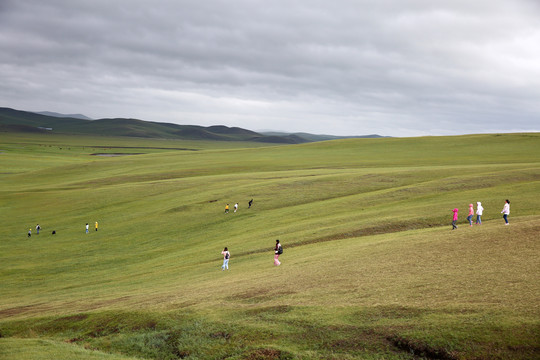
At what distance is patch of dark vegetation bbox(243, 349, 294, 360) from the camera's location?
58.4ft

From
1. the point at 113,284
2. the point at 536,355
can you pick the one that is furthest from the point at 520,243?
the point at 113,284

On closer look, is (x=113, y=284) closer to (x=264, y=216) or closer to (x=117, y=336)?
(x=117, y=336)

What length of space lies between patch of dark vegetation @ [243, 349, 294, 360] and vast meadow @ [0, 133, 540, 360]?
0.10m

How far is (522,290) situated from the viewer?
20.2m

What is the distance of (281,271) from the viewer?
31.2m

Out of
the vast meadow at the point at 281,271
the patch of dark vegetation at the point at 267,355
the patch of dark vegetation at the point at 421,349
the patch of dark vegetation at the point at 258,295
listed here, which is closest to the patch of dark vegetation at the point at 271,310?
the vast meadow at the point at 281,271

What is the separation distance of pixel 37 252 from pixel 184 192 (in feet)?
97.8

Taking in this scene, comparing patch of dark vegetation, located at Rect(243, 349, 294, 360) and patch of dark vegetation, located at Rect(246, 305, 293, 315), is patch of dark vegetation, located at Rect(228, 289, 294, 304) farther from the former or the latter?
patch of dark vegetation, located at Rect(243, 349, 294, 360)

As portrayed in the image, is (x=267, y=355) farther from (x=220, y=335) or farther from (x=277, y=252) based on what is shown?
(x=277, y=252)

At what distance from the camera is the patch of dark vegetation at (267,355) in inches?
701

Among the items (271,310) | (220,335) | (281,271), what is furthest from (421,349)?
(281,271)

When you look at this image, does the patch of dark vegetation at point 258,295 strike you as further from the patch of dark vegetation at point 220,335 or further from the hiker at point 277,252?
the hiker at point 277,252

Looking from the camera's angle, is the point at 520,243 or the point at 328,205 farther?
the point at 328,205

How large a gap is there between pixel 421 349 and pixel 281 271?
15.1 meters
